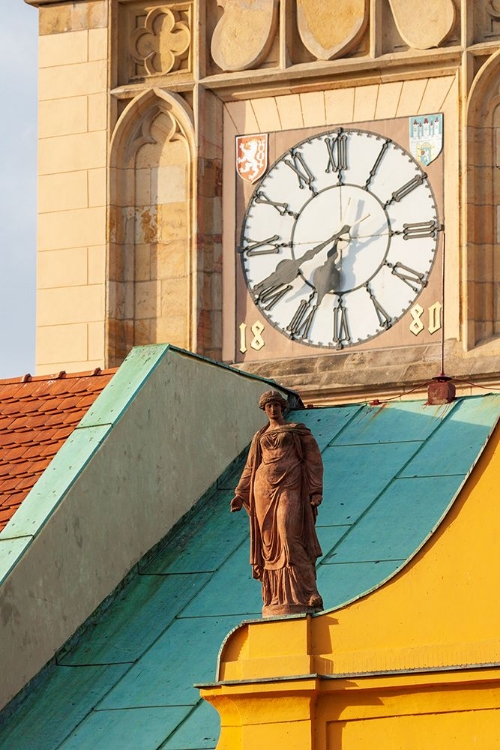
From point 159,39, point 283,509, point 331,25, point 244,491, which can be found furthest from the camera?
point 159,39

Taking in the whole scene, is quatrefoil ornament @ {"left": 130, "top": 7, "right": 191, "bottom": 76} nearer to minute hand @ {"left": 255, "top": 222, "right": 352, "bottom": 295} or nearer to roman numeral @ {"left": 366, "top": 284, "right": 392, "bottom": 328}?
minute hand @ {"left": 255, "top": 222, "right": 352, "bottom": 295}

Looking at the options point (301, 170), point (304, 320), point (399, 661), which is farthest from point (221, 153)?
point (399, 661)

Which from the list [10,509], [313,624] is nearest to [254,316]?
[10,509]

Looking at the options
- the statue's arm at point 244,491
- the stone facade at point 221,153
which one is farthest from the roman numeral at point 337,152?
the statue's arm at point 244,491

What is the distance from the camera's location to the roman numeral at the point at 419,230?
42.1 meters

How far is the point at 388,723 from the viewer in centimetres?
2864

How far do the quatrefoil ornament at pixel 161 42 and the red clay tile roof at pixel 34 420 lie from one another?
8.69 meters

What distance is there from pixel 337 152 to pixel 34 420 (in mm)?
8508

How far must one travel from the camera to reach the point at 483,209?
42.1 meters

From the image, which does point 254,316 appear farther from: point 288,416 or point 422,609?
point 422,609

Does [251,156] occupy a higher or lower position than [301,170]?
higher

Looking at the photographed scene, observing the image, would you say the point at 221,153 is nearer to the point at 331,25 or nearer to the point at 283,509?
the point at 331,25

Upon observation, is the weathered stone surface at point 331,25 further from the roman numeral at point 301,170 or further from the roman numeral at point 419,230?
the roman numeral at point 419,230

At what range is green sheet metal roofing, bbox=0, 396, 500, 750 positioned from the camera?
31359 millimetres
